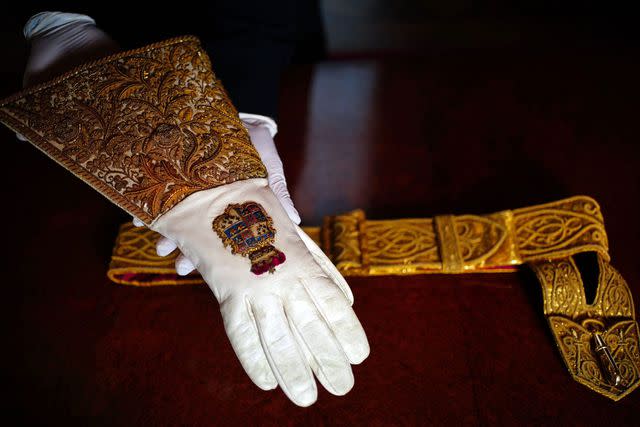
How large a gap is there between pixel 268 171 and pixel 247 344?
0.31m

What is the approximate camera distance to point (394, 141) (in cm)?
106

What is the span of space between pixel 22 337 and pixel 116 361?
0.59 ft

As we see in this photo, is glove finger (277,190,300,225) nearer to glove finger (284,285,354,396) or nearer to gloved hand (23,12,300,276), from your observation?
gloved hand (23,12,300,276)

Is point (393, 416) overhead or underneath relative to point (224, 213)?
underneath

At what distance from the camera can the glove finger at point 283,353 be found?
25.9 inches

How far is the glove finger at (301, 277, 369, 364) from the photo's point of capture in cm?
68

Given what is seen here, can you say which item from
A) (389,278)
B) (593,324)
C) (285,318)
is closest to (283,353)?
(285,318)

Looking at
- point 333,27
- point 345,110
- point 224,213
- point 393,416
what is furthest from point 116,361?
point 333,27

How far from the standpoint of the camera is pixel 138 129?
741 millimetres

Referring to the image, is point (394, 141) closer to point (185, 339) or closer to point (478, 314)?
point (478, 314)

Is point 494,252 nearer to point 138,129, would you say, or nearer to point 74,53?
point 138,129

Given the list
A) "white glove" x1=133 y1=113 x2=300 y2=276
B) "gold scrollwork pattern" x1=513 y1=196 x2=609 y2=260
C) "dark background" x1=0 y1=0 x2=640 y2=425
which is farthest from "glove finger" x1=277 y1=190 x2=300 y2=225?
"gold scrollwork pattern" x1=513 y1=196 x2=609 y2=260

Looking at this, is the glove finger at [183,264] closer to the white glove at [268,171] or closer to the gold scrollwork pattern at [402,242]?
the white glove at [268,171]

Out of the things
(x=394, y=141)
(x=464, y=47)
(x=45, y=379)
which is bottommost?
(x=45, y=379)
